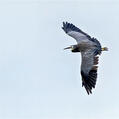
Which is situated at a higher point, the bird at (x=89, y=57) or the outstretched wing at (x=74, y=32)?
the outstretched wing at (x=74, y=32)

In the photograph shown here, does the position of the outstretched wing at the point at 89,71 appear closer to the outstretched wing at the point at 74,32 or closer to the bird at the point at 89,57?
the bird at the point at 89,57

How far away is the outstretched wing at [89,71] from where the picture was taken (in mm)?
37531

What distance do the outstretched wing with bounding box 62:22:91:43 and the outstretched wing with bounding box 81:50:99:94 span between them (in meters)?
3.13

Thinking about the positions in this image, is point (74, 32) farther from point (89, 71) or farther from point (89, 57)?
point (89, 71)

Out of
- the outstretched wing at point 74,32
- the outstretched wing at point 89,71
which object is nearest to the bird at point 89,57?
the outstretched wing at point 89,71

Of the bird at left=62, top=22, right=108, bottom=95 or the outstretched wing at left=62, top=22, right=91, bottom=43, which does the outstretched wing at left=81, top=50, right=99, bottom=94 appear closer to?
the bird at left=62, top=22, right=108, bottom=95

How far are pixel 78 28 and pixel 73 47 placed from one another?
441 centimetres

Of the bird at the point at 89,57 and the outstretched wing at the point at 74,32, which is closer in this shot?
the bird at the point at 89,57

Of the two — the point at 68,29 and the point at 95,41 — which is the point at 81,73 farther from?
the point at 68,29

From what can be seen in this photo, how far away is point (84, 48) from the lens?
39062 mm

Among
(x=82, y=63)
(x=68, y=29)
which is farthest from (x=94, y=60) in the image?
(x=68, y=29)

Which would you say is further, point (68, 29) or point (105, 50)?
point (68, 29)

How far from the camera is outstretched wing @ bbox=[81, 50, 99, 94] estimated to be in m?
37.5

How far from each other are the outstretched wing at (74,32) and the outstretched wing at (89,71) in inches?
123
